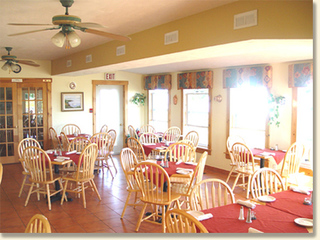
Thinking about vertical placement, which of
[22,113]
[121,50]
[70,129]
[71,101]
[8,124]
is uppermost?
[121,50]

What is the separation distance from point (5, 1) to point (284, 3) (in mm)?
2844

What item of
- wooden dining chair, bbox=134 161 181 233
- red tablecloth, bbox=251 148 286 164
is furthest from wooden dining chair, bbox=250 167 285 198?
red tablecloth, bbox=251 148 286 164

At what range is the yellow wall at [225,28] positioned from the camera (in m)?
3.10

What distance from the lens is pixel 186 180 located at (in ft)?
13.6

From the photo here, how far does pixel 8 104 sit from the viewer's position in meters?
8.31

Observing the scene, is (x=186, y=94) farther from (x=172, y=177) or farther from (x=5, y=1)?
(x=5, y=1)

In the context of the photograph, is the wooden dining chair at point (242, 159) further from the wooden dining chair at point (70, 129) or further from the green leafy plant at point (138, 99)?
the wooden dining chair at point (70, 129)

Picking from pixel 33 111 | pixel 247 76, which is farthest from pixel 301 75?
pixel 33 111

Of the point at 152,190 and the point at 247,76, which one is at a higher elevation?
the point at 247,76

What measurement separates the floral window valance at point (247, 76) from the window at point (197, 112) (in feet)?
2.77

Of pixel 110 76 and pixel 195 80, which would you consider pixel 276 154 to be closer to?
pixel 195 80

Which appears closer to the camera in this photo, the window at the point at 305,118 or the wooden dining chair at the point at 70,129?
the window at the point at 305,118

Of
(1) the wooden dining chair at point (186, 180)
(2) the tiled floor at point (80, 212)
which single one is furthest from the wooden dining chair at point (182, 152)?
(2) the tiled floor at point (80, 212)

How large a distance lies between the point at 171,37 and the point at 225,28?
3.20 ft
